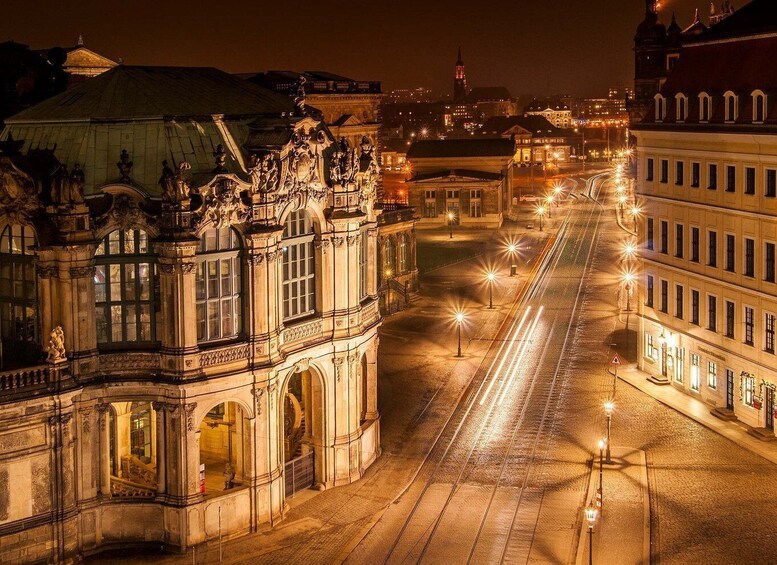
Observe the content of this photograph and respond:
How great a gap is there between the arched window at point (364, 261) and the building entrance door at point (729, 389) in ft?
74.2

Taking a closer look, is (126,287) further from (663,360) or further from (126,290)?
(663,360)

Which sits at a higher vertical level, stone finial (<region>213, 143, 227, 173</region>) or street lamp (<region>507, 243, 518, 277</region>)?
stone finial (<region>213, 143, 227, 173</region>)

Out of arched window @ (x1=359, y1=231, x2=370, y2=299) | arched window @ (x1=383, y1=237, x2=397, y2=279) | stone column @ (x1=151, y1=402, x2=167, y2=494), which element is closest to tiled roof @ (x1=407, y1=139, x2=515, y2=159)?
arched window @ (x1=383, y1=237, x2=397, y2=279)

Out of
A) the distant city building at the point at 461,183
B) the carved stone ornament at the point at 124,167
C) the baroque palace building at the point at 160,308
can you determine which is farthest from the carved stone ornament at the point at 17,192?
the distant city building at the point at 461,183

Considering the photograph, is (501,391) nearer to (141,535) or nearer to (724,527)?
(724,527)

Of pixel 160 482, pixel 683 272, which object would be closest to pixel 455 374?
pixel 683 272

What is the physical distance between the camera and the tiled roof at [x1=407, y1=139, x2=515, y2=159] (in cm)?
17138

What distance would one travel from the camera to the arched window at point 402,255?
106m

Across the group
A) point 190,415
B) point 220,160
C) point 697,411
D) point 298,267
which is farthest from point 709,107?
point 190,415

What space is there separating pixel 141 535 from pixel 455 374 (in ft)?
111

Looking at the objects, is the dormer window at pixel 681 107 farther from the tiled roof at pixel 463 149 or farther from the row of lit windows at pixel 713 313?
the tiled roof at pixel 463 149

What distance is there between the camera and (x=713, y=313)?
69312mm

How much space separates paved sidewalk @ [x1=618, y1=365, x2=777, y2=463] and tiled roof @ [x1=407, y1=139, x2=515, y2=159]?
95255mm

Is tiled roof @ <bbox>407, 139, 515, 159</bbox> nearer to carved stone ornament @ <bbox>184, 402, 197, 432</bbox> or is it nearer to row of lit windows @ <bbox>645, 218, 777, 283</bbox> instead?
row of lit windows @ <bbox>645, 218, 777, 283</bbox>
